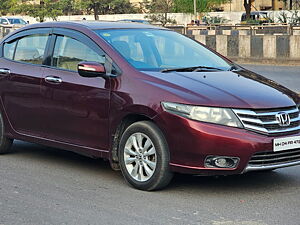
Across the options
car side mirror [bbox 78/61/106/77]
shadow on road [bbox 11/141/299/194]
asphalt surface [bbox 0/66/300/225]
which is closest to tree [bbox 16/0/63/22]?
shadow on road [bbox 11/141/299/194]

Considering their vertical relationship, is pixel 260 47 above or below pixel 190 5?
above

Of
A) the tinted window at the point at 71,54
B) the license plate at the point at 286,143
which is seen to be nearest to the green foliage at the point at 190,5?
the tinted window at the point at 71,54

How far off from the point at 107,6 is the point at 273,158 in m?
71.9

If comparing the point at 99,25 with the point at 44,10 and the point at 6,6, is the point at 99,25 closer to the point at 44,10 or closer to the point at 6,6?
the point at 44,10

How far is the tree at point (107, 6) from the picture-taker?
244 ft

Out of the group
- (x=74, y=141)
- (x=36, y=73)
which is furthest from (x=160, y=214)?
(x=36, y=73)

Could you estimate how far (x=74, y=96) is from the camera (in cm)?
763

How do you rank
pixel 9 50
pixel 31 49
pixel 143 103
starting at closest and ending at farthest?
pixel 143 103
pixel 31 49
pixel 9 50

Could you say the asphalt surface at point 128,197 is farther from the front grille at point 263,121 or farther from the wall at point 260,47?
the wall at point 260,47

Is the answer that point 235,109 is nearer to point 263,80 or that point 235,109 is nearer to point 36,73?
point 263,80

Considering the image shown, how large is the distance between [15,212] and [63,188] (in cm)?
96

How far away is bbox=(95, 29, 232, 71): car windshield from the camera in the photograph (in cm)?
758

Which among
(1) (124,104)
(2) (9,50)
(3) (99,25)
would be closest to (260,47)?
(2) (9,50)

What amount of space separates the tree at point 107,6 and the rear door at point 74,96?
65612 millimetres
